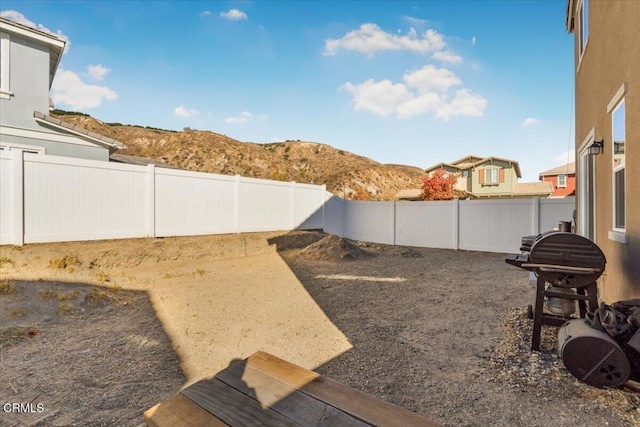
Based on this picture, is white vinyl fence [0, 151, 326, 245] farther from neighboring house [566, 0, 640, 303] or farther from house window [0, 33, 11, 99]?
neighboring house [566, 0, 640, 303]

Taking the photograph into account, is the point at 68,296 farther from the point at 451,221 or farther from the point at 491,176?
the point at 491,176

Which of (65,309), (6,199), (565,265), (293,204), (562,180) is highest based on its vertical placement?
(562,180)

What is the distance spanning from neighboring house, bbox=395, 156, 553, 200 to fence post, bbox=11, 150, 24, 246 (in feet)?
80.7

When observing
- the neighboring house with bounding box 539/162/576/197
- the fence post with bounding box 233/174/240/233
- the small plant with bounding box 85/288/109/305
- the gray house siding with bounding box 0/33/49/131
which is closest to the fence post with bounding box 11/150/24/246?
the small plant with bounding box 85/288/109/305

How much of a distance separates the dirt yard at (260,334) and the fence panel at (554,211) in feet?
10.7

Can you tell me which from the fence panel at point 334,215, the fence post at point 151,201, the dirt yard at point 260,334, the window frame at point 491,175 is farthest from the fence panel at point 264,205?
the window frame at point 491,175

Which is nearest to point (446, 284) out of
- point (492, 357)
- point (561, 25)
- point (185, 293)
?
point (492, 357)

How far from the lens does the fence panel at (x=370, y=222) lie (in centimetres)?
1307

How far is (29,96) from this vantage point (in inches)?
350

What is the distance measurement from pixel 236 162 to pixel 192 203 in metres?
24.8

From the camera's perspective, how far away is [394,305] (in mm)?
5051

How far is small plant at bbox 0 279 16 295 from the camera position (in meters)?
4.70

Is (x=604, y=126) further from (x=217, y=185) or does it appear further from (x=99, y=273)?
(x=99, y=273)

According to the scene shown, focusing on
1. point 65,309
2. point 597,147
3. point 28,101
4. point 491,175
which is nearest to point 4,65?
point 28,101
